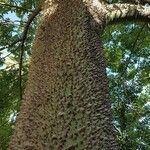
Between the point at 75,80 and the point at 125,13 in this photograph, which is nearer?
the point at 75,80

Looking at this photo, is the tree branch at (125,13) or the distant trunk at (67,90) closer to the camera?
the distant trunk at (67,90)

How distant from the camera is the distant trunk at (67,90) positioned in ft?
6.04

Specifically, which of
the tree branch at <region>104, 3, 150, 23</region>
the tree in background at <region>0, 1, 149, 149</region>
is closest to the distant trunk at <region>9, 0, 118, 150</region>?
the tree in background at <region>0, 1, 149, 149</region>

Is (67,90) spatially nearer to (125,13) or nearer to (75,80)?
(75,80)

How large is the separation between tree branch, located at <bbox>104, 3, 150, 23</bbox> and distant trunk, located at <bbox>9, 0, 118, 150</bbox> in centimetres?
39

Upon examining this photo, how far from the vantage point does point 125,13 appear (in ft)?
11.2

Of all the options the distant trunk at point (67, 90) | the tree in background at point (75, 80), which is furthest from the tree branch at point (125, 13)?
Answer: the distant trunk at point (67, 90)

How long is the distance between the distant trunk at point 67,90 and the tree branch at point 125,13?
0.39 meters

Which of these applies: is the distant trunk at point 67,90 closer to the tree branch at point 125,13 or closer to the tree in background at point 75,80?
the tree in background at point 75,80

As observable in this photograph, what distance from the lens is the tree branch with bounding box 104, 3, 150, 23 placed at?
3.23 m

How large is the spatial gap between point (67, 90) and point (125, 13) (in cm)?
155

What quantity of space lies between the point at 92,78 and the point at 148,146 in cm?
979

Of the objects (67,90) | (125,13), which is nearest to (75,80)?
(67,90)

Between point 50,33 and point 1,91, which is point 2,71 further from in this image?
point 50,33
